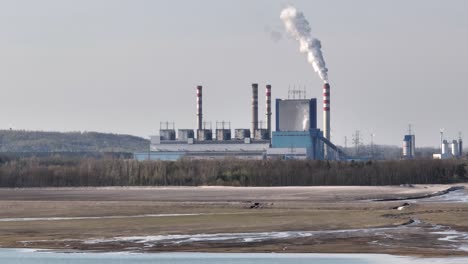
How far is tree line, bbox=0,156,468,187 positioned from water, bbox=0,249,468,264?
67.3 metres

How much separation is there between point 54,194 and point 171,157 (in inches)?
2689

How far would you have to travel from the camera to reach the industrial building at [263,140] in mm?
150000

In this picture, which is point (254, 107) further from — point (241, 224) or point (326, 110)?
point (241, 224)

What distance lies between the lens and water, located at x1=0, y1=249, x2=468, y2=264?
40688 mm

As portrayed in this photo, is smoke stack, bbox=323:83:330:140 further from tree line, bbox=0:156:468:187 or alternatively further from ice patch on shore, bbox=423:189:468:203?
ice patch on shore, bbox=423:189:468:203

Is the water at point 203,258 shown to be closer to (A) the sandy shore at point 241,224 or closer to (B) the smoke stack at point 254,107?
(A) the sandy shore at point 241,224

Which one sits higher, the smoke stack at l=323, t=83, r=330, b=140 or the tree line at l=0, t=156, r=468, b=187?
the smoke stack at l=323, t=83, r=330, b=140

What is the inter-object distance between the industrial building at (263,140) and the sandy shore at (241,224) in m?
64.7

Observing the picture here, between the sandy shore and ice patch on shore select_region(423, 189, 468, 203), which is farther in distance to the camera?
ice patch on shore select_region(423, 189, 468, 203)

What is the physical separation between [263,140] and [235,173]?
44.8 metres

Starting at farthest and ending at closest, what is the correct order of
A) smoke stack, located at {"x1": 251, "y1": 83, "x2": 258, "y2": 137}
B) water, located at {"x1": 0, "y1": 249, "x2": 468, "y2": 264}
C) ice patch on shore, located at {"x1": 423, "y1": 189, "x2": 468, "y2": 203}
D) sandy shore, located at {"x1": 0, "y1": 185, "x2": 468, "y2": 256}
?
smoke stack, located at {"x1": 251, "y1": 83, "x2": 258, "y2": 137} → ice patch on shore, located at {"x1": 423, "y1": 189, "x2": 468, "y2": 203} → sandy shore, located at {"x1": 0, "y1": 185, "x2": 468, "y2": 256} → water, located at {"x1": 0, "y1": 249, "x2": 468, "y2": 264}

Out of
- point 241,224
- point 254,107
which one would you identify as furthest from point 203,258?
point 254,107

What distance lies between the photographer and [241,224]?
55.8 meters

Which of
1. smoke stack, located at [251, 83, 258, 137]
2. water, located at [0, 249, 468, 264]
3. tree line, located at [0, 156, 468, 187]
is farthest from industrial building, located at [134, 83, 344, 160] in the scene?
water, located at [0, 249, 468, 264]
